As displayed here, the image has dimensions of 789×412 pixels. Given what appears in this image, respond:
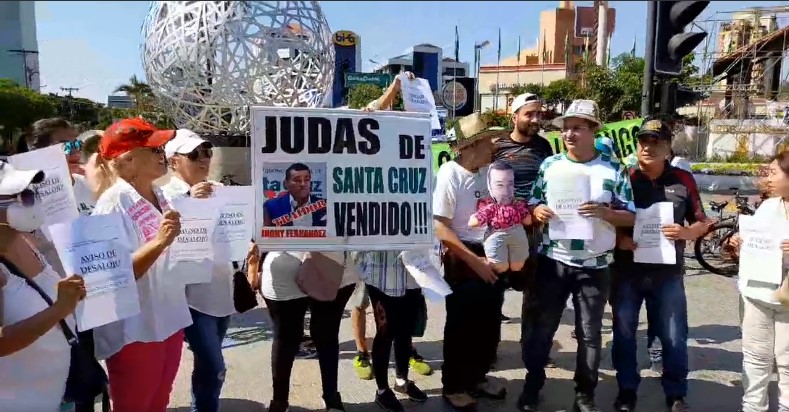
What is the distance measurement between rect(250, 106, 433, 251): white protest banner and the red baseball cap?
1.97ft

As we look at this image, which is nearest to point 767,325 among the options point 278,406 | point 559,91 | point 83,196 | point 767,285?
point 767,285

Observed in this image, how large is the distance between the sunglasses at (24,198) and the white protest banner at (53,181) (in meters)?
0.61

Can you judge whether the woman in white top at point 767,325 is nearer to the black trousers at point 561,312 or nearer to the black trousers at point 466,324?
the black trousers at point 561,312

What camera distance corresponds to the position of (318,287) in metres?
3.27

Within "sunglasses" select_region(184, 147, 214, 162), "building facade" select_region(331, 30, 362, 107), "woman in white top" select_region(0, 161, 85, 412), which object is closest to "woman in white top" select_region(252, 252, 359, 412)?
"sunglasses" select_region(184, 147, 214, 162)

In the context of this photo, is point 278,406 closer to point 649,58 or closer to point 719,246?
point 649,58

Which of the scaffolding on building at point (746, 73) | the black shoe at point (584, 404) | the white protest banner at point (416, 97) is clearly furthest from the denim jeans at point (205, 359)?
the scaffolding on building at point (746, 73)

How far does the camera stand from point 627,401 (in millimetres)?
3709

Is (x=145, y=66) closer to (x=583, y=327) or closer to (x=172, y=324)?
(x=172, y=324)

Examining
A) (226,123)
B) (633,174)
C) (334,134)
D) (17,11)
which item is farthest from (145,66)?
(633,174)

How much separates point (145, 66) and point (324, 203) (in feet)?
13.1

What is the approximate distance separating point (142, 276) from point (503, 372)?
277 cm

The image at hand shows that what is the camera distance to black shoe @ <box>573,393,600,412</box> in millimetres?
3604

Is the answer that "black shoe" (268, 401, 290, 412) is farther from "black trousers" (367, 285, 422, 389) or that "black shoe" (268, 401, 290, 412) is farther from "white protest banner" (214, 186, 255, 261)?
"white protest banner" (214, 186, 255, 261)
